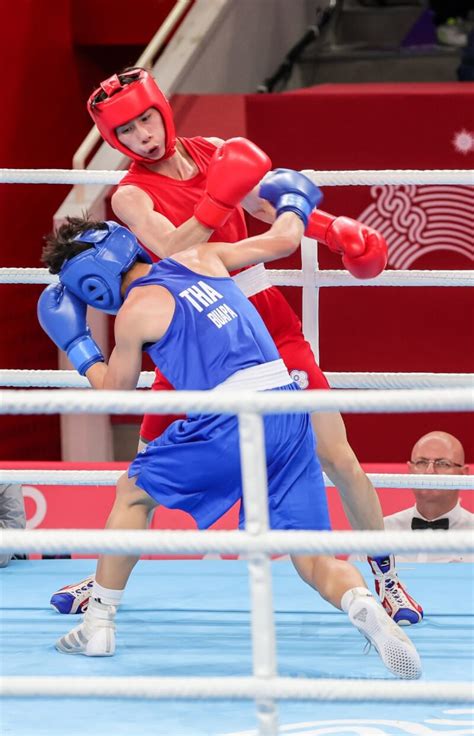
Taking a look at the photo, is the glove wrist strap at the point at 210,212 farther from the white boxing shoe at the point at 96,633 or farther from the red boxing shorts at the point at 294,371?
the white boxing shoe at the point at 96,633

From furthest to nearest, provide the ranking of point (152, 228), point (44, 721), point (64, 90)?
point (64, 90)
point (152, 228)
point (44, 721)

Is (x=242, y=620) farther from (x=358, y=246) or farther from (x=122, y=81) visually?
(x=122, y=81)

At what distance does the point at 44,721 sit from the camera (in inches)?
90.8

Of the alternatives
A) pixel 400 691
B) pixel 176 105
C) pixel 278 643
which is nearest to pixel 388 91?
pixel 176 105

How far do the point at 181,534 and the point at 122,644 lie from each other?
1144mm

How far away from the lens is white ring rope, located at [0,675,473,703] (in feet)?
5.52

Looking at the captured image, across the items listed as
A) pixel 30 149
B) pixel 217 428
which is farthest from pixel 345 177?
pixel 30 149

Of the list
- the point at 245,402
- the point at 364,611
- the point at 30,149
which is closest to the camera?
the point at 245,402

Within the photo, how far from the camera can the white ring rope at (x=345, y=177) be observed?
3.19 m

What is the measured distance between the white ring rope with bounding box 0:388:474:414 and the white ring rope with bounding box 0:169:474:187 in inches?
59.2

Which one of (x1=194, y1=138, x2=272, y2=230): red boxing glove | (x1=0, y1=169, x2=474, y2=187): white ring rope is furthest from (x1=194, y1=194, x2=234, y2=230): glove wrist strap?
(x1=0, y1=169, x2=474, y2=187): white ring rope

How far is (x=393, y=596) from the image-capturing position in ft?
9.70

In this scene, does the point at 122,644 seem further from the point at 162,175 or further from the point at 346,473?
the point at 162,175

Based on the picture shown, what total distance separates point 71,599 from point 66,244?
3.02 feet
